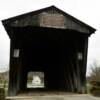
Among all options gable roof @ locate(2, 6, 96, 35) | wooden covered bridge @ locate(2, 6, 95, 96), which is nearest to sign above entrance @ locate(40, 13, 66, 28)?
wooden covered bridge @ locate(2, 6, 95, 96)

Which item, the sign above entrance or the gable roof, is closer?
the gable roof

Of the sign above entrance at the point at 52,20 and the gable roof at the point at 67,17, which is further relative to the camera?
the sign above entrance at the point at 52,20

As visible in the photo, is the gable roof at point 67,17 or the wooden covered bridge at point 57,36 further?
the wooden covered bridge at point 57,36

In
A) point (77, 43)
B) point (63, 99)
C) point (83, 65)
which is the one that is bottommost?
point (63, 99)

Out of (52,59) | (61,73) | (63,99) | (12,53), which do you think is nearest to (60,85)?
(61,73)

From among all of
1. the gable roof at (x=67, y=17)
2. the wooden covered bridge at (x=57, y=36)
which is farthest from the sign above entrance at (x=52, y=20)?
the gable roof at (x=67, y=17)

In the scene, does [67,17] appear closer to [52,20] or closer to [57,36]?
[52,20]

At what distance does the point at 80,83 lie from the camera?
1633 cm

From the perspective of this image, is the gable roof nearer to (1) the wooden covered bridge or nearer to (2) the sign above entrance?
(1) the wooden covered bridge

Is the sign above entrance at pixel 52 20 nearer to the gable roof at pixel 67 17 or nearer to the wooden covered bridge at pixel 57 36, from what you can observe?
the wooden covered bridge at pixel 57 36

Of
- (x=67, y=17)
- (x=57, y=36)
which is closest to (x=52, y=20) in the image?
(x=67, y=17)

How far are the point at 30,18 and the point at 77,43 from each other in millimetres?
2935

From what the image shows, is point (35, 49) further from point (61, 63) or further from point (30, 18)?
point (30, 18)

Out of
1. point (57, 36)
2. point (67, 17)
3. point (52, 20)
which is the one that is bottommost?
point (57, 36)
